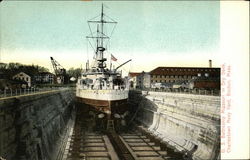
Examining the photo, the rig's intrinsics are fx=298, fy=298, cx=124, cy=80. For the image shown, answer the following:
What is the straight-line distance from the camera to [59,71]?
51.0 ft

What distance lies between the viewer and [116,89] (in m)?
17.4

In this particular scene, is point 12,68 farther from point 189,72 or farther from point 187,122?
point 189,72

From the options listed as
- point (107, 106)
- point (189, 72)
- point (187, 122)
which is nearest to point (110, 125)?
point (107, 106)

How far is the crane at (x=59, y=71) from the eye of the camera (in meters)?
11.9

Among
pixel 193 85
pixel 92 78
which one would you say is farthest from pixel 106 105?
pixel 193 85

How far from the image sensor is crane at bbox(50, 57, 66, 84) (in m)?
11.9

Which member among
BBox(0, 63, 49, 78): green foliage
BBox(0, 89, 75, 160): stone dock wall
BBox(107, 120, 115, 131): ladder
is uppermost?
BBox(0, 63, 49, 78): green foliage

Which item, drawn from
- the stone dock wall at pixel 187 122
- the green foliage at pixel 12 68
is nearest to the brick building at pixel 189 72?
the stone dock wall at pixel 187 122

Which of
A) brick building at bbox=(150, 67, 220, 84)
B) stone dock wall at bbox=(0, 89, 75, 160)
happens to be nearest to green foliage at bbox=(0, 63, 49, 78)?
stone dock wall at bbox=(0, 89, 75, 160)

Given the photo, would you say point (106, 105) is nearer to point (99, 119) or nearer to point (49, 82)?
point (99, 119)

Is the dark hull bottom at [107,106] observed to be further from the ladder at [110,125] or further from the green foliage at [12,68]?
the green foliage at [12,68]

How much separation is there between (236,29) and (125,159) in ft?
21.2

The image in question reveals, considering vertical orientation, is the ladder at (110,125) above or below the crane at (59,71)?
below

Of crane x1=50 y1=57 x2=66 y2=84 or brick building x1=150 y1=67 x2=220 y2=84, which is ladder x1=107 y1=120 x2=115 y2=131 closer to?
crane x1=50 y1=57 x2=66 y2=84
